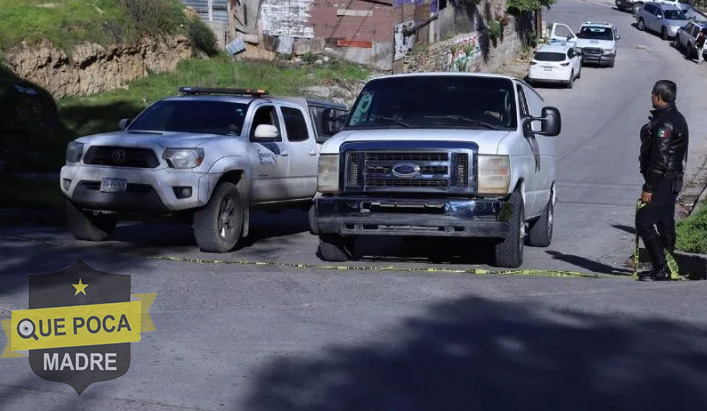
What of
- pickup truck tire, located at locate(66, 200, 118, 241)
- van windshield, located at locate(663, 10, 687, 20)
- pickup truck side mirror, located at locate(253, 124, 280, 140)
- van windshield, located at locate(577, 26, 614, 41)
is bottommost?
pickup truck tire, located at locate(66, 200, 118, 241)

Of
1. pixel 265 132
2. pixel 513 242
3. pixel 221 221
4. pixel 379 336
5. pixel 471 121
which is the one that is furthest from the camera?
pixel 265 132

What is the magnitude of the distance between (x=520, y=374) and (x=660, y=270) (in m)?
3.82

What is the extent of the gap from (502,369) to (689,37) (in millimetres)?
50537

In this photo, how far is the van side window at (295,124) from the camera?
14.3 metres

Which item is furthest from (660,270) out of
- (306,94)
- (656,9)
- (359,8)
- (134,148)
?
(656,9)

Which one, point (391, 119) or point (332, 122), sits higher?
point (391, 119)

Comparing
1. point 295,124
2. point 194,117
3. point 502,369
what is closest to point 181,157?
point 194,117

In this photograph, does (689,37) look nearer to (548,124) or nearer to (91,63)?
(91,63)

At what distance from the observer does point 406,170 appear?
1062 centimetres

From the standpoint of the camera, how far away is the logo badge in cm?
676

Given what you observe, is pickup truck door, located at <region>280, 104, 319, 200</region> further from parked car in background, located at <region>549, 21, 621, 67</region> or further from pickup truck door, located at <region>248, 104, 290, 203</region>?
parked car in background, located at <region>549, 21, 621, 67</region>

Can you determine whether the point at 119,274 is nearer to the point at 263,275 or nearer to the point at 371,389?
the point at 263,275

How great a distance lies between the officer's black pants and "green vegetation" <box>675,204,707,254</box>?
1.95 m

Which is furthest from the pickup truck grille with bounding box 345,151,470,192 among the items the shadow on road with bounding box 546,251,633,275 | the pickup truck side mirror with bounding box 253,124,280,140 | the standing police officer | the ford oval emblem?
the pickup truck side mirror with bounding box 253,124,280,140
